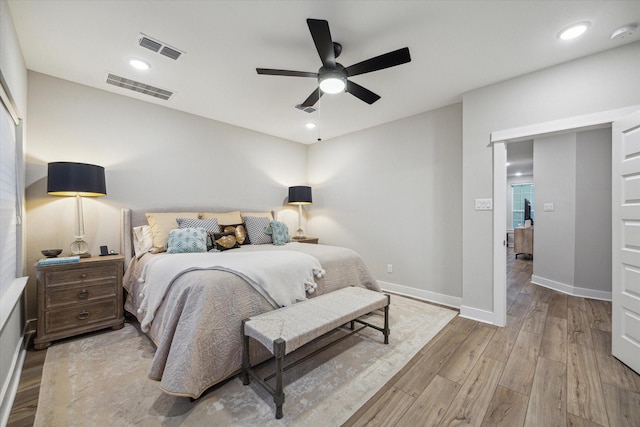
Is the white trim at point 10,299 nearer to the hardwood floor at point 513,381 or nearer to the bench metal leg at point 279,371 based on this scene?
the bench metal leg at point 279,371

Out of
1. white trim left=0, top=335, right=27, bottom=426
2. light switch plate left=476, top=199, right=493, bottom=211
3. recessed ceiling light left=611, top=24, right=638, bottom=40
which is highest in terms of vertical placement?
recessed ceiling light left=611, top=24, right=638, bottom=40

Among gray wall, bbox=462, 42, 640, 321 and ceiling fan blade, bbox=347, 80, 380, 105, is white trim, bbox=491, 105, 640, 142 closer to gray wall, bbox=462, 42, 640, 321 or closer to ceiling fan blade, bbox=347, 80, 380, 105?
gray wall, bbox=462, 42, 640, 321

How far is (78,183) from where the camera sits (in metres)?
2.48

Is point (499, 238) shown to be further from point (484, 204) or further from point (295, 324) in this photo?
point (295, 324)

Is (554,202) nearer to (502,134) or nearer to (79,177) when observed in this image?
(502,134)

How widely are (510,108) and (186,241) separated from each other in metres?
3.74

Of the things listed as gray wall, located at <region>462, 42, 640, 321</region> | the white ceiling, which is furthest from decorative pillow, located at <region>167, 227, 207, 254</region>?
gray wall, located at <region>462, 42, 640, 321</region>

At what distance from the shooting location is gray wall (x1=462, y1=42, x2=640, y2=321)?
86.7 inches

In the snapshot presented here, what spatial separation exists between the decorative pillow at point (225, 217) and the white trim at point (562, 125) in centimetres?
334

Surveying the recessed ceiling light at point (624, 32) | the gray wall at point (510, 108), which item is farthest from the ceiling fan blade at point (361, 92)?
the recessed ceiling light at point (624, 32)

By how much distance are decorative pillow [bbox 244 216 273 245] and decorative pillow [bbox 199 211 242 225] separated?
12 cm

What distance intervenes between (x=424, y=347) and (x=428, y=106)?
2.91 meters

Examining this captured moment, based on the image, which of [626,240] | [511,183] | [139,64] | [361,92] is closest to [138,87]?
[139,64]

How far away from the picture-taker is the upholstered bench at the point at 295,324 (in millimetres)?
1538
